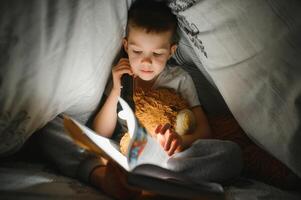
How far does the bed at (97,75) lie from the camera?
875 millimetres

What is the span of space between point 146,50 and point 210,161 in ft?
1.43

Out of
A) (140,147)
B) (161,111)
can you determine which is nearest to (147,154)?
(140,147)

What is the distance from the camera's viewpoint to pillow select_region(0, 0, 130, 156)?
0.87m

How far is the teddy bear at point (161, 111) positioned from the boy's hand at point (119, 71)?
2.8 inches

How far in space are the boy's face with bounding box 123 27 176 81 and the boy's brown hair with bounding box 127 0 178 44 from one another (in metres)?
0.02

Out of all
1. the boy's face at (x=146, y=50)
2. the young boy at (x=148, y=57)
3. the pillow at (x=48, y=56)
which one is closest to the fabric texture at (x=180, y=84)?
the young boy at (x=148, y=57)

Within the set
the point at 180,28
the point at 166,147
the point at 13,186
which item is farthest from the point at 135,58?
the point at 13,186

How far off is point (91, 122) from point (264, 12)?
70 cm

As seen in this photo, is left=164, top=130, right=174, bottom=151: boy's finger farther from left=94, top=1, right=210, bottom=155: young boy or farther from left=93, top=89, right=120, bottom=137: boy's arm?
left=93, top=89, right=120, bottom=137: boy's arm

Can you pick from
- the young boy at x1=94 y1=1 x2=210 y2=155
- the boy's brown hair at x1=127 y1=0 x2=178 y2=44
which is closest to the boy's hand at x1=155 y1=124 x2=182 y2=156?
the young boy at x1=94 y1=1 x2=210 y2=155

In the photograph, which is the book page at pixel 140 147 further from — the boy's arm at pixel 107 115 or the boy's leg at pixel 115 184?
the boy's arm at pixel 107 115

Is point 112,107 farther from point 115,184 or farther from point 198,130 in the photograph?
point 115,184

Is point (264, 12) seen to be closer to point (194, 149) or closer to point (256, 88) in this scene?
point (256, 88)

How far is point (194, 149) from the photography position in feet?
3.20
